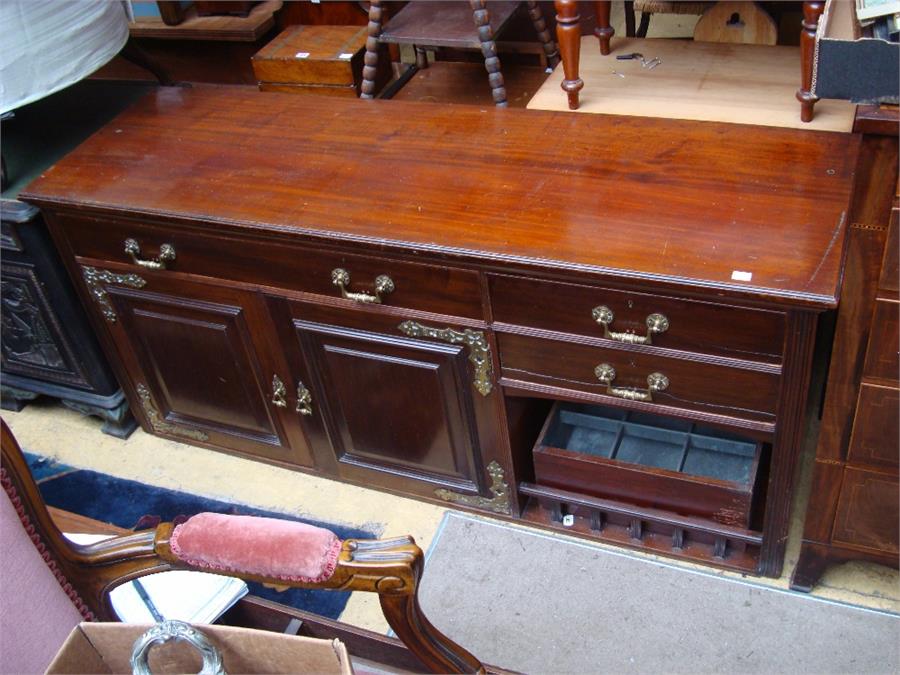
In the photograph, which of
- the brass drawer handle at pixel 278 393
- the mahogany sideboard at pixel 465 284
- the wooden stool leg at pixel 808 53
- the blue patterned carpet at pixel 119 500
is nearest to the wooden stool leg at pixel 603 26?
the mahogany sideboard at pixel 465 284

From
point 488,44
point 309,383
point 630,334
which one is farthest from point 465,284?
point 488,44

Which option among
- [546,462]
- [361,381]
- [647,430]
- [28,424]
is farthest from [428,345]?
[28,424]

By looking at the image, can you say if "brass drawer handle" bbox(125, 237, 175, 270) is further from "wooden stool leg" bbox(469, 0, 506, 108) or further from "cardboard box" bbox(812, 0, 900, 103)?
"cardboard box" bbox(812, 0, 900, 103)

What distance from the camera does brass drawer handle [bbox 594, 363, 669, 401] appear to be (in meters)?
1.62

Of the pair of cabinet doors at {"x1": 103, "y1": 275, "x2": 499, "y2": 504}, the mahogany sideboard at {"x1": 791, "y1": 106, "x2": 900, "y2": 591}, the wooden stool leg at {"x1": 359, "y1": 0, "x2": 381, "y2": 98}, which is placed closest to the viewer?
the mahogany sideboard at {"x1": 791, "y1": 106, "x2": 900, "y2": 591}

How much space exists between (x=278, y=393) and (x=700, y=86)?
1086mm

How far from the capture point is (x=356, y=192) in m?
1.78

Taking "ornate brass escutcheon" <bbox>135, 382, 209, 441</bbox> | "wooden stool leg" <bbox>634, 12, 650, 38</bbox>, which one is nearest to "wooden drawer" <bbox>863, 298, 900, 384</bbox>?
"wooden stool leg" <bbox>634, 12, 650, 38</bbox>

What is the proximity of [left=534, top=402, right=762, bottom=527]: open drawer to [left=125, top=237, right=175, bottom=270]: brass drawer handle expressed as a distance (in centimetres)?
83

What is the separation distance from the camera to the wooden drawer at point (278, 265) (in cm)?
168

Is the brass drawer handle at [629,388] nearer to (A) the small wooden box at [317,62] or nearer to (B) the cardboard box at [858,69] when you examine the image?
(B) the cardboard box at [858,69]

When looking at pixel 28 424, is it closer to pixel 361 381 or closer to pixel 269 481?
pixel 269 481

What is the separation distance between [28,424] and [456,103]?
1.38 meters

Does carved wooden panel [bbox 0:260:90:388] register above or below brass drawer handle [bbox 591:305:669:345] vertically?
below
